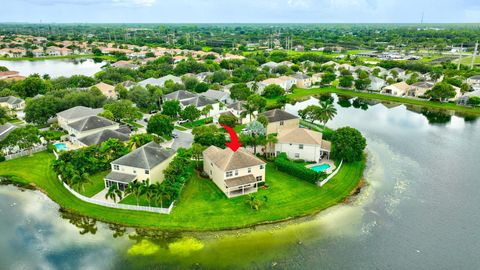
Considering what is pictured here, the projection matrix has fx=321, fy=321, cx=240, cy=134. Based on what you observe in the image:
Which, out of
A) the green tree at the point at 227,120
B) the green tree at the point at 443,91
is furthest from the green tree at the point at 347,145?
the green tree at the point at 443,91

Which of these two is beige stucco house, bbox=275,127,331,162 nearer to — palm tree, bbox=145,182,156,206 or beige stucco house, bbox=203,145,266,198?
beige stucco house, bbox=203,145,266,198

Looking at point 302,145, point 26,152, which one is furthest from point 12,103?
point 302,145

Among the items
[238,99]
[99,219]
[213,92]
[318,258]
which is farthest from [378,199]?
[213,92]

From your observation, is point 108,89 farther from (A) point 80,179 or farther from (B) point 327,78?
(B) point 327,78

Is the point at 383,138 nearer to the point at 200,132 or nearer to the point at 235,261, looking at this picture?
the point at 200,132

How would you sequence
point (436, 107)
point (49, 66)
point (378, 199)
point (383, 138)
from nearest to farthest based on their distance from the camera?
1. point (378, 199)
2. point (383, 138)
3. point (436, 107)
4. point (49, 66)

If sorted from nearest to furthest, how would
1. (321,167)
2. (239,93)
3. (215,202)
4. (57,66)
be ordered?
(215,202) → (321,167) → (239,93) → (57,66)

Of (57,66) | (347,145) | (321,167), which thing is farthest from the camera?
(57,66)
